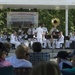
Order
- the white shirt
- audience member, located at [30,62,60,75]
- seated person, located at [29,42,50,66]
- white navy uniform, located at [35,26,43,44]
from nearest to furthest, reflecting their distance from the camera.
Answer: audience member, located at [30,62,60,75]
the white shirt
seated person, located at [29,42,50,66]
white navy uniform, located at [35,26,43,44]

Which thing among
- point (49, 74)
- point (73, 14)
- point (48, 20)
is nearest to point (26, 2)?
point (48, 20)

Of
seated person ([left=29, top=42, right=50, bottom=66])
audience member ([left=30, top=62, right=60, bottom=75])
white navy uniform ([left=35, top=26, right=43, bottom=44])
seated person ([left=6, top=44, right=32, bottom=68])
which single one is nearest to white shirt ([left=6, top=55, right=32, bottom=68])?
seated person ([left=6, top=44, right=32, bottom=68])

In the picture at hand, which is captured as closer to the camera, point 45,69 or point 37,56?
point 45,69

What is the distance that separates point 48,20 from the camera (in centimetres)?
3297

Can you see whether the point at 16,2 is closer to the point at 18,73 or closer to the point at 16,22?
the point at 16,22

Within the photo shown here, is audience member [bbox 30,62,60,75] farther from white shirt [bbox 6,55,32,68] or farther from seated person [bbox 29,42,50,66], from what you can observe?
seated person [bbox 29,42,50,66]

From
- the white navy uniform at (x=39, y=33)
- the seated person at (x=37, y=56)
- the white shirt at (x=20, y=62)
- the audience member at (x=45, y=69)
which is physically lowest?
the white navy uniform at (x=39, y=33)

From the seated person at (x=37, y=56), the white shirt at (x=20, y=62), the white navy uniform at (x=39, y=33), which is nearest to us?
the white shirt at (x=20, y=62)

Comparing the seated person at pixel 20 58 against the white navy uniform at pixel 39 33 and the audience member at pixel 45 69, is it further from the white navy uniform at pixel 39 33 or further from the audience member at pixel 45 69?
the white navy uniform at pixel 39 33

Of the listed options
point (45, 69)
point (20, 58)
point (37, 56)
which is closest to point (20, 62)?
point (20, 58)

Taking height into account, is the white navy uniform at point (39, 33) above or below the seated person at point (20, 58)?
below

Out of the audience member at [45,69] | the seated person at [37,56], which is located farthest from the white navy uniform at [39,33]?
the audience member at [45,69]

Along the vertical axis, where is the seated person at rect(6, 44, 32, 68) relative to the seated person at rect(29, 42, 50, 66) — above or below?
above

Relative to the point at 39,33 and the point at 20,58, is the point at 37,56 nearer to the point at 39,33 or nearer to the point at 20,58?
the point at 20,58
